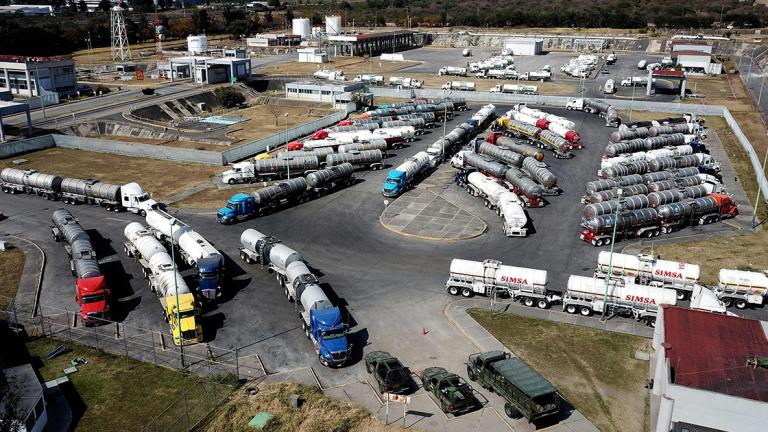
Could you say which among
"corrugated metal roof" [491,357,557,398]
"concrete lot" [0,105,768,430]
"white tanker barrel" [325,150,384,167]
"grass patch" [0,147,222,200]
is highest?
"white tanker barrel" [325,150,384,167]

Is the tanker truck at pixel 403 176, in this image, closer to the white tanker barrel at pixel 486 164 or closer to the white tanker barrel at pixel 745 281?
the white tanker barrel at pixel 486 164

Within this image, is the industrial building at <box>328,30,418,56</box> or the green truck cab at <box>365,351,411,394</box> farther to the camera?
the industrial building at <box>328,30,418,56</box>

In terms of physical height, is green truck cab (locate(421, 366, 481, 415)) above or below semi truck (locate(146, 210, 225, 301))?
below

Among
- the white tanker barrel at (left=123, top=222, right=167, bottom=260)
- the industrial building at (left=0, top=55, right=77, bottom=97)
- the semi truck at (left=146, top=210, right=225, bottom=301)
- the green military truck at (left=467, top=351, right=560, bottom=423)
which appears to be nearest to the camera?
the green military truck at (left=467, top=351, right=560, bottom=423)

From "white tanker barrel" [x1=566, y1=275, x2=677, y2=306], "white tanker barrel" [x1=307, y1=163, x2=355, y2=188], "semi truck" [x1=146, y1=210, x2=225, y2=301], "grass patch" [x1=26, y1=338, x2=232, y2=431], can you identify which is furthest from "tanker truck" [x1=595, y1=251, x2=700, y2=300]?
"white tanker barrel" [x1=307, y1=163, x2=355, y2=188]

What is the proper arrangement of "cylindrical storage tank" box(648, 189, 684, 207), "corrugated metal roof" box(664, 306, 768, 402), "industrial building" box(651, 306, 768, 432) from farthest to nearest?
"cylindrical storage tank" box(648, 189, 684, 207) → "corrugated metal roof" box(664, 306, 768, 402) → "industrial building" box(651, 306, 768, 432)

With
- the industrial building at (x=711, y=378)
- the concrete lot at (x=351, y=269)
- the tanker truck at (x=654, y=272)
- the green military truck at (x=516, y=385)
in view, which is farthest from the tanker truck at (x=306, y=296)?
the tanker truck at (x=654, y=272)

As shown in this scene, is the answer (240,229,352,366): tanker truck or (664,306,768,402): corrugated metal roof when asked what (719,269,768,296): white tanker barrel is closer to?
(664,306,768,402): corrugated metal roof

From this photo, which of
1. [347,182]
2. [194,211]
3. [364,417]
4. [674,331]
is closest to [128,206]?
[194,211]
